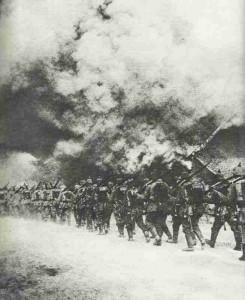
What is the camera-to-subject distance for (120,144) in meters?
5.20

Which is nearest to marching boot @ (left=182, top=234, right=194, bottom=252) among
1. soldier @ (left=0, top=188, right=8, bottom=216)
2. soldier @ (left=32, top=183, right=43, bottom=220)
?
soldier @ (left=32, top=183, right=43, bottom=220)

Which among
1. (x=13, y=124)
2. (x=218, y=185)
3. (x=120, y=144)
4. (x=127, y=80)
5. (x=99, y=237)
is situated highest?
(x=127, y=80)

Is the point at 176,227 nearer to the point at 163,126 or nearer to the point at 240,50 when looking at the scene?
the point at 163,126

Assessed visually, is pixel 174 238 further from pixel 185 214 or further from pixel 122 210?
pixel 122 210

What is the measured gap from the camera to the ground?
15.0 feet

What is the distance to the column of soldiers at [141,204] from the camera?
16.0 feet

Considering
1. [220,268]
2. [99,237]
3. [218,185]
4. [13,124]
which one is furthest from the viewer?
[13,124]

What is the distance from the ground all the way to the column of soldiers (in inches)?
5.5

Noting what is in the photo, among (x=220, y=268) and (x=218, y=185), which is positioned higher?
(x=218, y=185)

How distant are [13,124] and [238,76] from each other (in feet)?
9.56

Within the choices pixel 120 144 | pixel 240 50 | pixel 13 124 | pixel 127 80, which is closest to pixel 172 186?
pixel 120 144

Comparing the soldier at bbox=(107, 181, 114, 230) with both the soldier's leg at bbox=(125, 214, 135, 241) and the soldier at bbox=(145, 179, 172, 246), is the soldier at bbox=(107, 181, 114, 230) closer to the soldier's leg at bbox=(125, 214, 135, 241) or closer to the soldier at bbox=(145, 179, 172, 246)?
the soldier's leg at bbox=(125, 214, 135, 241)

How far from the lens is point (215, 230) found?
4.89 metres

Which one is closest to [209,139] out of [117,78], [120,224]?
[117,78]
